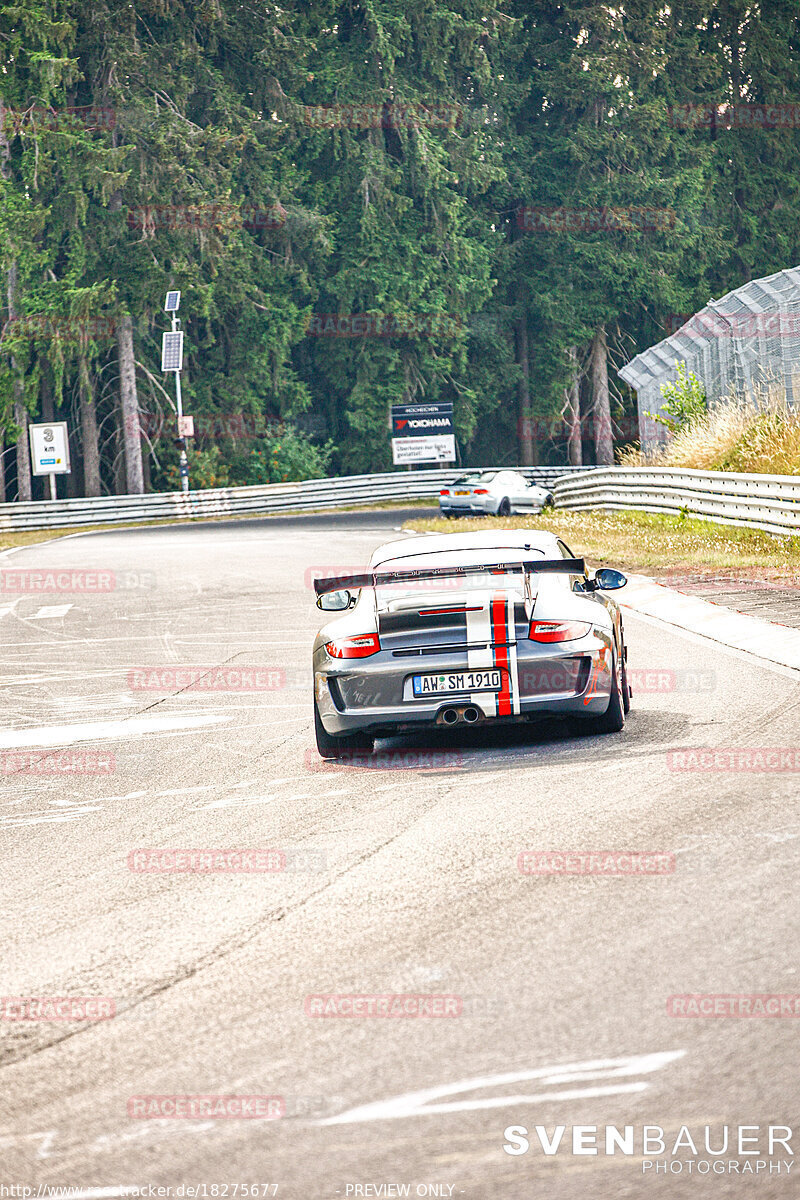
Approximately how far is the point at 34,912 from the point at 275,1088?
2.14 metres

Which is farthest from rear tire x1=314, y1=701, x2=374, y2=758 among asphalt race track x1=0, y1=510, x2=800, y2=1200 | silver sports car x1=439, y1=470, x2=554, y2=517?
silver sports car x1=439, y1=470, x2=554, y2=517

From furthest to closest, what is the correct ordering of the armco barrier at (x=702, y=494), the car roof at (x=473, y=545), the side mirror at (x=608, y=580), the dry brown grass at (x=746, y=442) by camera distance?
the dry brown grass at (x=746, y=442) → the armco barrier at (x=702, y=494) → the car roof at (x=473, y=545) → the side mirror at (x=608, y=580)

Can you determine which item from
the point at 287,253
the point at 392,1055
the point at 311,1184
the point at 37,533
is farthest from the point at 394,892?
the point at 287,253

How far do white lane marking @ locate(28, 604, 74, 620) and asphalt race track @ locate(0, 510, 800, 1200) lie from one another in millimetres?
8461

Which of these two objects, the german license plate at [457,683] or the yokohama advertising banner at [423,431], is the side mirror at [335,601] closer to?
the german license plate at [457,683]

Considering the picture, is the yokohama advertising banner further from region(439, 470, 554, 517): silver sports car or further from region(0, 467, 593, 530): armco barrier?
region(439, 470, 554, 517): silver sports car

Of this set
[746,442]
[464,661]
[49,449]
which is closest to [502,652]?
[464,661]

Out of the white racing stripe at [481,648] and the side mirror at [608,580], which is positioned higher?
the side mirror at [608,580]

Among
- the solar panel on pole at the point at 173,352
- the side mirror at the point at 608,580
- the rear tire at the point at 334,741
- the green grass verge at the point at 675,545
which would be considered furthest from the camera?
the solar panel on pole at the point at 173,352

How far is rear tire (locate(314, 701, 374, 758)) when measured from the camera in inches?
346

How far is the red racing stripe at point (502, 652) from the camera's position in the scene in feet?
28.1

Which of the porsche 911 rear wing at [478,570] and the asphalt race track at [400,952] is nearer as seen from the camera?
the asphalt race track at [400,952]

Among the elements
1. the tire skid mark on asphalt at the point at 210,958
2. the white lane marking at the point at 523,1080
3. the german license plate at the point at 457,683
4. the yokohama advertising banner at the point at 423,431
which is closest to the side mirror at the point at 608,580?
the german license plate at the point at 457,683

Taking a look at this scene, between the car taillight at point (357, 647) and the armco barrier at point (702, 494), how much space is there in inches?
478
